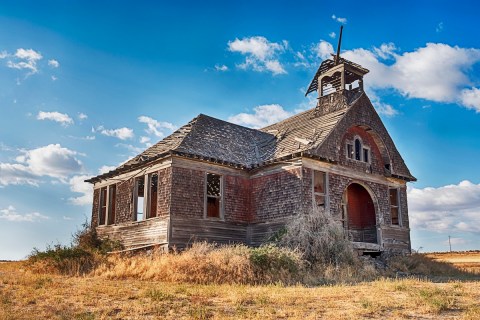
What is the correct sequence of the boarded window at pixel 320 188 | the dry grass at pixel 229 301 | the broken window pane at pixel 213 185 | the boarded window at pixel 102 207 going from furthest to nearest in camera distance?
the boarded window at pixel 102 207 < the broken window pane at pixel 213 185 < the boarded window at pixel 320 188 < the dry grass at pixel 229 301

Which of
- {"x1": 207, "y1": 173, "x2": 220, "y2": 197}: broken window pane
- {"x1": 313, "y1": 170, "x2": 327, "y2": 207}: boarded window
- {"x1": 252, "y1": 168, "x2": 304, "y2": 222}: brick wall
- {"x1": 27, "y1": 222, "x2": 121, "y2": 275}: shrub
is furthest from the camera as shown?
{"x1": 207, "y1": 173, "x2": 220, "y2": 197}: broken window pane

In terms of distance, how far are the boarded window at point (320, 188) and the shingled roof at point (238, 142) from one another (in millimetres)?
1663

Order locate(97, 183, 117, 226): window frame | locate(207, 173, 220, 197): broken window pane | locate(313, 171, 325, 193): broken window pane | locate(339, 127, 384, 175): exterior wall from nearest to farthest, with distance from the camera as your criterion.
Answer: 1. locate(313, 171, 325, 193): broken window pane
2. locate(207, 173, 220, 197): broken window pane
3. locate(339, 127, 384, 175): exterior wall
4. locate(97, 183, 117, 226): window frame

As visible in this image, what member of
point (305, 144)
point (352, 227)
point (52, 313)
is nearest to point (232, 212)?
point (305, 144)

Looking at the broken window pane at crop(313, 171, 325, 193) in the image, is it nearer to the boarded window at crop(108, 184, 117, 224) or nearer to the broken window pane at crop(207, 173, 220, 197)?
the broken window pane at crop(207, 173, 220, 197)

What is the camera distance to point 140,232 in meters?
21.5

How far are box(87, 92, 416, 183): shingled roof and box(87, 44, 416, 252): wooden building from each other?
74 mm

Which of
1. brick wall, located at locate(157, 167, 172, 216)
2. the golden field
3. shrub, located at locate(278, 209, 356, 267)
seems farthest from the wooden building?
the golden field

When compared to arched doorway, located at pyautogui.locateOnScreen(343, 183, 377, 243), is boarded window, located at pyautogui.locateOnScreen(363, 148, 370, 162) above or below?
above

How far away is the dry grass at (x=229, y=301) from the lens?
32.1 ft

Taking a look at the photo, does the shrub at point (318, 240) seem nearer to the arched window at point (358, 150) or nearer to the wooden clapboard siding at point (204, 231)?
the wooden clapboard siding at point (204, 231)

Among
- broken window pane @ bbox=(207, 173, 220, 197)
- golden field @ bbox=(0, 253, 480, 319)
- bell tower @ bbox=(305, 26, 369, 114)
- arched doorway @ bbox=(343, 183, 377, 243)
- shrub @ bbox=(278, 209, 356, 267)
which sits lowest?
golden field @ bbox=(0, 253, 480, 319)

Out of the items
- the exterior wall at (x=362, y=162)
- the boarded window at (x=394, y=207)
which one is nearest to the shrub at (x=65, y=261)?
the exterior wall at (x=362, y=162)

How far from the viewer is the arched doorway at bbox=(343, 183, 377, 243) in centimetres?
2539
